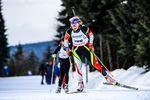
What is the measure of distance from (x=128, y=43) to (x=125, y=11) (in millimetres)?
1797

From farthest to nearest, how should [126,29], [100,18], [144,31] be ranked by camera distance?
1. [100,18]
2. [126,29]
3. [144,31]

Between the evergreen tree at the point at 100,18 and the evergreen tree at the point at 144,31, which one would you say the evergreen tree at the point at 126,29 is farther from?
the evergreen tree at the point at 100,18

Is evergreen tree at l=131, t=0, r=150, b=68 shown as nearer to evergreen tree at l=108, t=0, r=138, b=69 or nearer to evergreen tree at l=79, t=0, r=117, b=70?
evergreen tree at l=108, t=0, r=138, b=69

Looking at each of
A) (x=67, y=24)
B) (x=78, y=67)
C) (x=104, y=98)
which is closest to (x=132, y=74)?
(x=78, y=67)

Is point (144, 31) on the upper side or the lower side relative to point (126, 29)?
lower

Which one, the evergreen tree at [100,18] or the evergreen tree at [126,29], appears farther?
the evergreen tree at [100,18]

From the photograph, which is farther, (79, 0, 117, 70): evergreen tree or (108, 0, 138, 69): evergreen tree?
(79, 0, 117, 70): evergreen tree

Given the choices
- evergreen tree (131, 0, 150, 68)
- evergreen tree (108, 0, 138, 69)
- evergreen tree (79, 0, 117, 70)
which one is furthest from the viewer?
evergreen tree (79, 0, 117, 70)

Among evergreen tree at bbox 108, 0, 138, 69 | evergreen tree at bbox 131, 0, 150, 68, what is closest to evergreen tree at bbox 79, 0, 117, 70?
evergreen tree at bbox 108, 0, 138, 69

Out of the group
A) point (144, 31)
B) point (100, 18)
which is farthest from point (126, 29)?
point (100, 18)

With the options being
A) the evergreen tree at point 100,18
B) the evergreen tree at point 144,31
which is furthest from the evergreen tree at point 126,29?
the evergreen tree at point 100,18

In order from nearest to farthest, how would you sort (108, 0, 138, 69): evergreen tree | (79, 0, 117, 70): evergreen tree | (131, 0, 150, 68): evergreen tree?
(131, 0, 150, 68): evergreen tree → (108, 0, 138, 69): evergreen tree → (79, 0, 117, 70): evergreen tree

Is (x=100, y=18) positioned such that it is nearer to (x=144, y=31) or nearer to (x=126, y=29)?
(x=126, y=29)

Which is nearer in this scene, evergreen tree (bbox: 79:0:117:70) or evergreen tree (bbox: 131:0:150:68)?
evergreen tree (bbox: 131:0:150:68)
